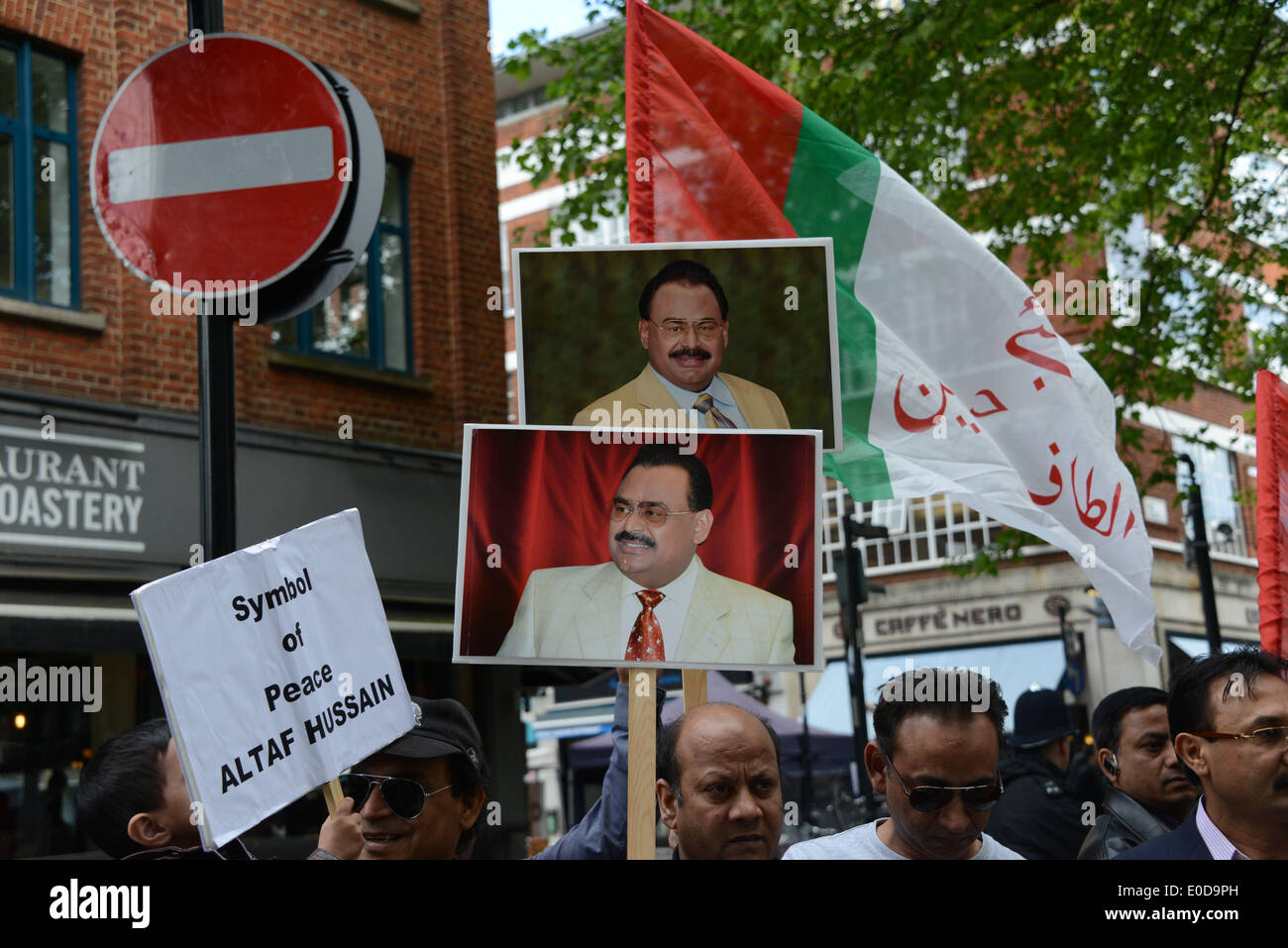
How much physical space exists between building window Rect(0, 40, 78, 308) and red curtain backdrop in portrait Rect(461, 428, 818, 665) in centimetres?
809

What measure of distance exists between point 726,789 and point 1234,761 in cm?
104

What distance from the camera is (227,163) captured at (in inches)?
145

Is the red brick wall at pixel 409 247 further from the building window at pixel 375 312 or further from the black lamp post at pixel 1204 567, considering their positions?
the black lamp post at pixel 1204 567

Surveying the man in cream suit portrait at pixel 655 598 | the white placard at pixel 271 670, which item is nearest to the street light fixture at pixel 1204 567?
the man in cream suit portrait at pixel 655 598

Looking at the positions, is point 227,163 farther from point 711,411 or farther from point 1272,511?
point 1272,511

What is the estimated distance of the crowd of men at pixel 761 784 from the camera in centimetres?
286

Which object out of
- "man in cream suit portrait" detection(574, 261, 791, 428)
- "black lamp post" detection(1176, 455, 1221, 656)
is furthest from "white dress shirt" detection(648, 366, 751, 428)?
"black lamp post" detection(1176, 455, 1221, 656)

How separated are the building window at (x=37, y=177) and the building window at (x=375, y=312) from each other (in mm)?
1931

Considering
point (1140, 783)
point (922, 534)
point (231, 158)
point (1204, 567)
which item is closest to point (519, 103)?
point (922, 534)

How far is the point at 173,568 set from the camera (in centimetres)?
1038

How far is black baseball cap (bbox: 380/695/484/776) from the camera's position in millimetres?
3152
